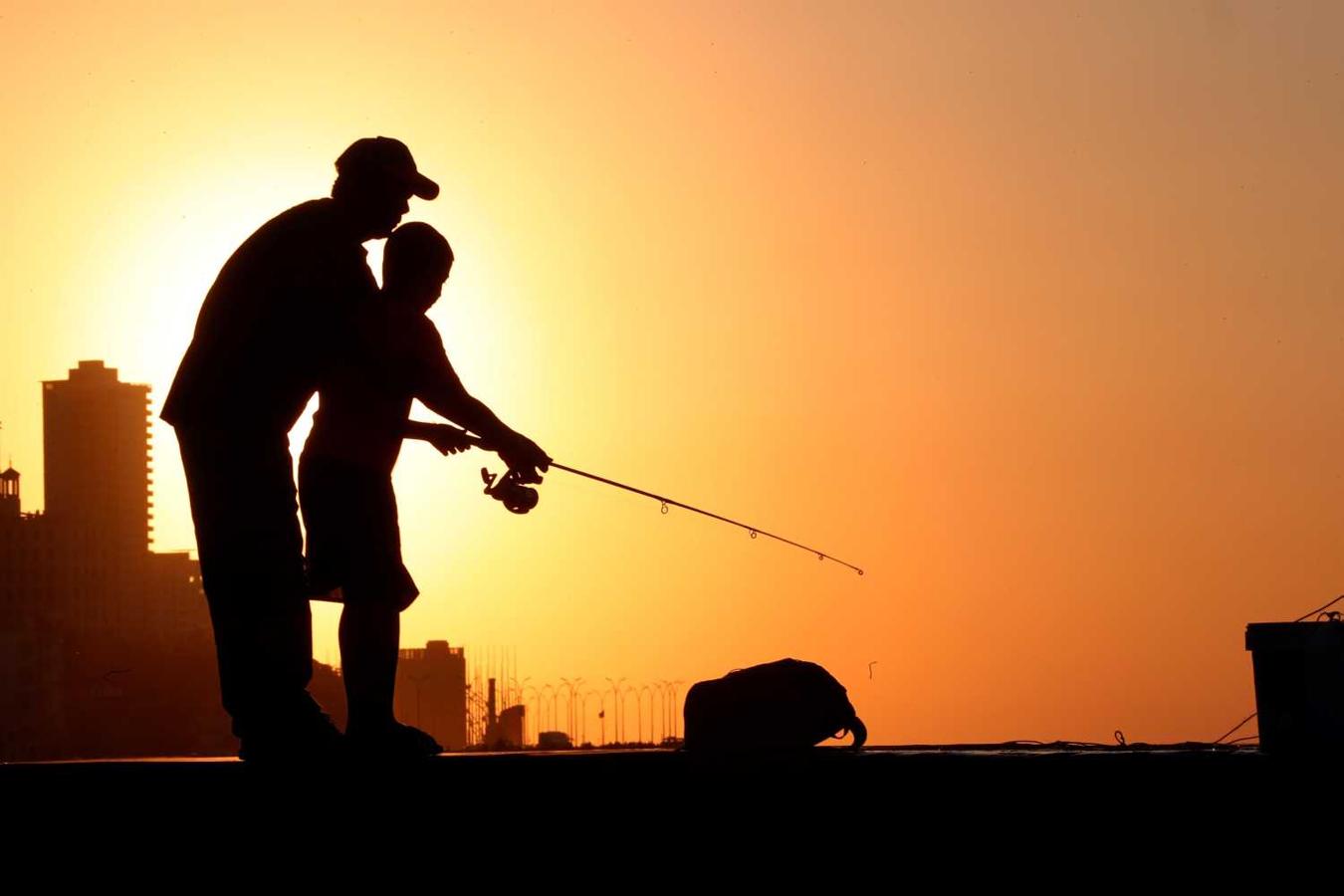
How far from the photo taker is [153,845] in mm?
7758

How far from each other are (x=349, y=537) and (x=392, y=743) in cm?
86

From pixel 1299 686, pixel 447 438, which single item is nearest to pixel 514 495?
pixel 447 438

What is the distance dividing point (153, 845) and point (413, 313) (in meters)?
2.48

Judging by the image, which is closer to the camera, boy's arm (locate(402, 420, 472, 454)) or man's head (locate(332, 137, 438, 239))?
man's head (locate(332, 137, 438, 239))

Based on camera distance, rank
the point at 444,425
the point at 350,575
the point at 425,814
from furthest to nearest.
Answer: the point at 444,425 < the point at 350,575 < the point at 425,814

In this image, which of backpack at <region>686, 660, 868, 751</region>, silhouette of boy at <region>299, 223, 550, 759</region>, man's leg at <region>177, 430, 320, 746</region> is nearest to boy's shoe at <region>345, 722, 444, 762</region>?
silhouette of boy at <region>299, 223, 550, 759</region>

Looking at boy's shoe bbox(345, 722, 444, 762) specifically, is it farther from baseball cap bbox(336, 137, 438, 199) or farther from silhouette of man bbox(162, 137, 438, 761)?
baseball cap bbox(336, 137, 438, 199)

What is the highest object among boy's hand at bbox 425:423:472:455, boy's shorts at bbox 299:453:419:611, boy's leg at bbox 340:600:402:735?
boy's hand at bbox 425:423:472:455

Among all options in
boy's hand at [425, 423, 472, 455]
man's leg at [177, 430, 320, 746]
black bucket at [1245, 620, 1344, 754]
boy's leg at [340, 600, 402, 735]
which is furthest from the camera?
boy's hand at [425, 423, 472, 455]

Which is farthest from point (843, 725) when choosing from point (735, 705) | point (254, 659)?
point (254, 659)

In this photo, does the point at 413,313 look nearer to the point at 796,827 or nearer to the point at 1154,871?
the point at 796,827

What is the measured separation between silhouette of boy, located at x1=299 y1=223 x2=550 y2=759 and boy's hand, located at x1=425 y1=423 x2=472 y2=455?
0.20 meters

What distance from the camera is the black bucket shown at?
8.10m

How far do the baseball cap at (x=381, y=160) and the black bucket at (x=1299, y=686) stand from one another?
12.4 feet
